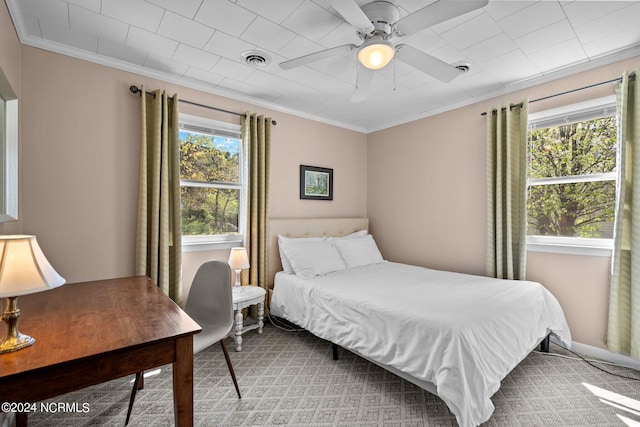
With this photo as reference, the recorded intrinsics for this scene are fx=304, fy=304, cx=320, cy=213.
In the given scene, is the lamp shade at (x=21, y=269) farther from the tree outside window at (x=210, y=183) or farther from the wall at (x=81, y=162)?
the tree outside window at (x=210, y=183)

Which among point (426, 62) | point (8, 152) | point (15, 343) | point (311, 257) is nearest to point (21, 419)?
point (15, 343)

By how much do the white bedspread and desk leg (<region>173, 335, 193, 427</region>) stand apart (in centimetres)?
128

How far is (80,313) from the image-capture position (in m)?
1.47

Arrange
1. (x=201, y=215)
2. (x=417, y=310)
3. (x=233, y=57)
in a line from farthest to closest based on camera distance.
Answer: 1. (x=201, y=215)
2. (x=233, y=57)
3. (x=417, y=310)

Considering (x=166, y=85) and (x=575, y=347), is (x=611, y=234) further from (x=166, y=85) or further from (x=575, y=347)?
(x=166, y=85)

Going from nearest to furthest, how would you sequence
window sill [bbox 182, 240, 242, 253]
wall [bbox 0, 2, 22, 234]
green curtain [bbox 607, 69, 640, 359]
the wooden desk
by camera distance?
the wooden desk
wall [bbox 0, 2, 22, 234]
green curtain [bbox 607, 69, 640, 359]
window sill [bbox 182, 240, 242, 253]

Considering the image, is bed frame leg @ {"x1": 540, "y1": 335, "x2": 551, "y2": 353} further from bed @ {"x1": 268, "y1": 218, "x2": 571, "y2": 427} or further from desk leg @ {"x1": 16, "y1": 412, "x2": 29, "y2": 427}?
desk leg @ {"x1": 16, "y1": 412, "x2": 29, "y2": 427}

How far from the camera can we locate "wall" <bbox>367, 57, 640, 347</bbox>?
2713mm

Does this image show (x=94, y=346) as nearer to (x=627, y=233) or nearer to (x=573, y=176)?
(x=627, y=233)

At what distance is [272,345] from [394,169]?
276cm

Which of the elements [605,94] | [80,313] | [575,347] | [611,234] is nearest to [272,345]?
[80,313]

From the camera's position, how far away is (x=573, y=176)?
2.86 m

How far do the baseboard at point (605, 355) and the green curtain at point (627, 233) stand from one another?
0.25 ft

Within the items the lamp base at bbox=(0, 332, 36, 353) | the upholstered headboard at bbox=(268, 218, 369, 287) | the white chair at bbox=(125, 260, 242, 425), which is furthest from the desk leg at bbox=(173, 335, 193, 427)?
the upholstered headboard at bbox=(268, 218, 369, 287)
